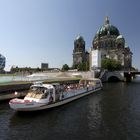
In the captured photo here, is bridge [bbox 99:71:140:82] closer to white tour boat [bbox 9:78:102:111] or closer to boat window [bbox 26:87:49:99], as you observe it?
white tour boat [bbox 9:78:102:111]

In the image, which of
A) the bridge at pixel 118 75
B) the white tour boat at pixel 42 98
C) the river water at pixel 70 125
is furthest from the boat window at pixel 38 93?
the bridge at pixel 118 75

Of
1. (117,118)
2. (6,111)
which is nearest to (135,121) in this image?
(117,118)

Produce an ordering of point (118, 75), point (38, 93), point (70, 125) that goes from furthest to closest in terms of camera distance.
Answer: point (118, 75)
point (38, 93)
point (70, 125)

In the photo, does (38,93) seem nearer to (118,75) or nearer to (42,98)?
(42,98)

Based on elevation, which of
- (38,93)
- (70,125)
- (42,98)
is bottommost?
(70,125)

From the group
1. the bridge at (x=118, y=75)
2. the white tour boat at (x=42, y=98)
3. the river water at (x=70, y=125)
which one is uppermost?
the bridge at (x=118, y=75)

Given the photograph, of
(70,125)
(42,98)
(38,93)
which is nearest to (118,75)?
(38,93)

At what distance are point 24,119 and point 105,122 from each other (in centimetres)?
1206

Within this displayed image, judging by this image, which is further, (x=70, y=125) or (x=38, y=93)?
(x=38, y=93)

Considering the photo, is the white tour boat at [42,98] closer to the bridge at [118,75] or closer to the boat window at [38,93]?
the boat window at [38,93]

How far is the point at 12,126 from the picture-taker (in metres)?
26.9

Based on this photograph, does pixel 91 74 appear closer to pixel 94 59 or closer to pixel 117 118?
pixel 94 59

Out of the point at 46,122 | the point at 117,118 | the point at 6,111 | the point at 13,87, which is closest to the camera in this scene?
the point at 46,122

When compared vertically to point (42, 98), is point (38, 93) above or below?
above
